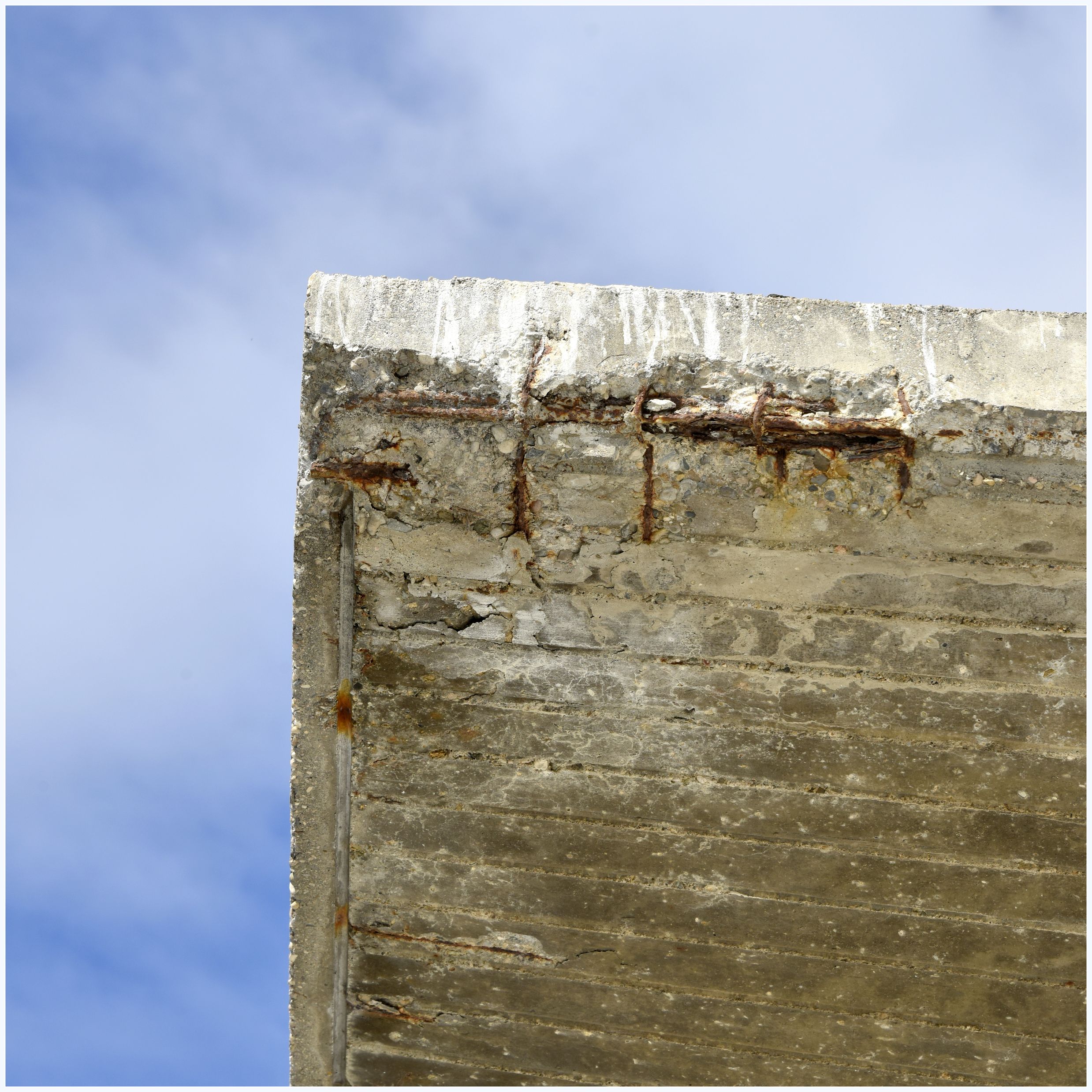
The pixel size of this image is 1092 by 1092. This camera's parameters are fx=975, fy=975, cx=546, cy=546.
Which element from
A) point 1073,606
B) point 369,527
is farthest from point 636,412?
point 1073,606

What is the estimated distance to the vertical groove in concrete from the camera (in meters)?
2.64

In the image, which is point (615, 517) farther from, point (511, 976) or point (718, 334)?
point (511, 976)

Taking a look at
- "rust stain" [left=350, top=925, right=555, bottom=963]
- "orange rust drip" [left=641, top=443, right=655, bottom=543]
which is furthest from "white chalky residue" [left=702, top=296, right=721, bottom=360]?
"rust stain" [left=350, top=925, right=555, bottom=963]

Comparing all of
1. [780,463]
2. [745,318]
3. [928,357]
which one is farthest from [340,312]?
[928,357]

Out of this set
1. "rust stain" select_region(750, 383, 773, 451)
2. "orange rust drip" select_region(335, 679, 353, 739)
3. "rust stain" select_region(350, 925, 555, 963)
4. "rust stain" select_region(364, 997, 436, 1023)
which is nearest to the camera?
"rust stain" select_region(750, 383, 773, 451)

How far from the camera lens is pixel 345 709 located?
2785 millimetres

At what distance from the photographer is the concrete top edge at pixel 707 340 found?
2387 millimetres

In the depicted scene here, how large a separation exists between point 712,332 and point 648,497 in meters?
0.44

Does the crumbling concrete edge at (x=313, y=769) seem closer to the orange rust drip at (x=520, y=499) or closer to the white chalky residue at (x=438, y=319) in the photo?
the white chalky residue at (x=438, y=319)

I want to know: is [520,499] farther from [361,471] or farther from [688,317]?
[688,317]

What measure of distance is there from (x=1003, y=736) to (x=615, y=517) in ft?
4.09

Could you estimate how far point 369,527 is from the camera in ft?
8.50

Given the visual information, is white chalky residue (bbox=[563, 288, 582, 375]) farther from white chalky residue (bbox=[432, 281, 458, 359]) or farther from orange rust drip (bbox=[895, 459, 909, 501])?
orange rust drip (bbox=[895, 459, 909, 501])

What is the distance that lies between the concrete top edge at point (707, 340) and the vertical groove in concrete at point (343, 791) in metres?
0.50
